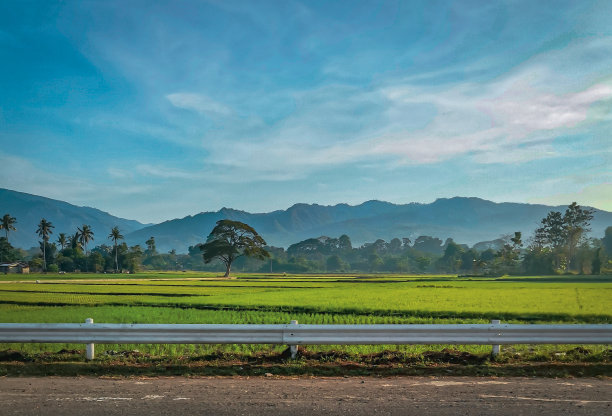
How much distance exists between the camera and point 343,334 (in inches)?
339

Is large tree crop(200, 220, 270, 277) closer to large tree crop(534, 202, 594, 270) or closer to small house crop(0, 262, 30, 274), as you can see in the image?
small house crop(0, 262, 30, 274)

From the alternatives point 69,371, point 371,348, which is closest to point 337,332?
point 371,348

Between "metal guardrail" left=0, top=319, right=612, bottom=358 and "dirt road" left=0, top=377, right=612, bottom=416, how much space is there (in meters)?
0.84

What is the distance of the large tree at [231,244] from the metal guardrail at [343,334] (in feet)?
290

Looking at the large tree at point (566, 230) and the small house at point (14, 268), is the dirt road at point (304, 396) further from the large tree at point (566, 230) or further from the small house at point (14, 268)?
the large tree at point (566, 230)

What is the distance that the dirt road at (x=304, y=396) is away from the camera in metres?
6.08

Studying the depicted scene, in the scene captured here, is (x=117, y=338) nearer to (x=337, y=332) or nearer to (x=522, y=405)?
(x=337, y=332)

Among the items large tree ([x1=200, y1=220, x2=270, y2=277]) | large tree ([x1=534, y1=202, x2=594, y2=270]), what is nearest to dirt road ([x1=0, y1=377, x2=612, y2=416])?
large tree ([x1=200, y1=220, x2=270, y2=277])

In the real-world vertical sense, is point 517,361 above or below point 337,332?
below

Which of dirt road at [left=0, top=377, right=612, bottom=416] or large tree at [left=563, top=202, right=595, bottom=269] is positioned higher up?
large tree at [left=563, top=202, right=595, bottom=269]

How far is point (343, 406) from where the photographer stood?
20.6 ft

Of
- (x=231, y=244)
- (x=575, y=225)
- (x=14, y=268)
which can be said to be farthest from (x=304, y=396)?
(x=575, y=225)

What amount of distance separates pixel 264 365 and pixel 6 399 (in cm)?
406

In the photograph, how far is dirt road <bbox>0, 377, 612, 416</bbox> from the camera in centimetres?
608
